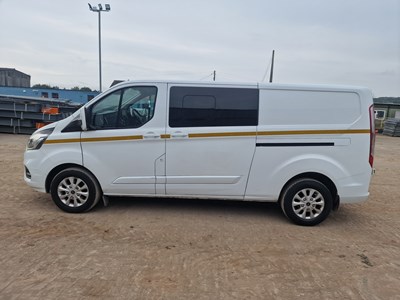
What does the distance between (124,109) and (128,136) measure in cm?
42

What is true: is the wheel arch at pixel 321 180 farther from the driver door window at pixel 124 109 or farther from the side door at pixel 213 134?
the driver door window at pixel 124 109

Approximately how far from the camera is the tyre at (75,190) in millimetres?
5156

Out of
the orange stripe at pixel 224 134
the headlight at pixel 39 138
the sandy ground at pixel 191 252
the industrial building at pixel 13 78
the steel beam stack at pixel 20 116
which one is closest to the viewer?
the sandy ground at pixel 191 252

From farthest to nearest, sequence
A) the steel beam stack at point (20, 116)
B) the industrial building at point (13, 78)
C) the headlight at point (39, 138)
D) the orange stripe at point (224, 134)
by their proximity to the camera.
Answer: the industrial building at point (13, 78), the steel beam stack at point (20, 116), the headlight at point (39, 138), the orange stripe at point (224, 134)

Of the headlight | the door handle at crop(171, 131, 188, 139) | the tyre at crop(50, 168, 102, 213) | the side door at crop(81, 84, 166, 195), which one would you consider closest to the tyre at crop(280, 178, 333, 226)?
the door handle at crop(171, 131, 188, 139)

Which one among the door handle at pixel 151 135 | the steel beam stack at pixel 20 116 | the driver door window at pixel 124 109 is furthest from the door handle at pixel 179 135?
the steel beam stack at pixel 20 116

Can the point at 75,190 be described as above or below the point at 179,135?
below

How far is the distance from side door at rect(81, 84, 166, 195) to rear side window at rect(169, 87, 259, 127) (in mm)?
224

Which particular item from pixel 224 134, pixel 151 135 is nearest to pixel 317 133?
pixel 224 134

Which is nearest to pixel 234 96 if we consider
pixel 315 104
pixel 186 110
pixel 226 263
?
pixel 186 110

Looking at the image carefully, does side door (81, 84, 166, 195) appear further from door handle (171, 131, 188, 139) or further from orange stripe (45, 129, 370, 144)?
door handle (171, 131, 188, 139)

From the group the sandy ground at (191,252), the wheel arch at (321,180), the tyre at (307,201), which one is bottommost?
the sandy ground at (191,252)

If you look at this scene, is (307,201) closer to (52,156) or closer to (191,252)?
(191,252)

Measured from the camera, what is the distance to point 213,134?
4969mm
